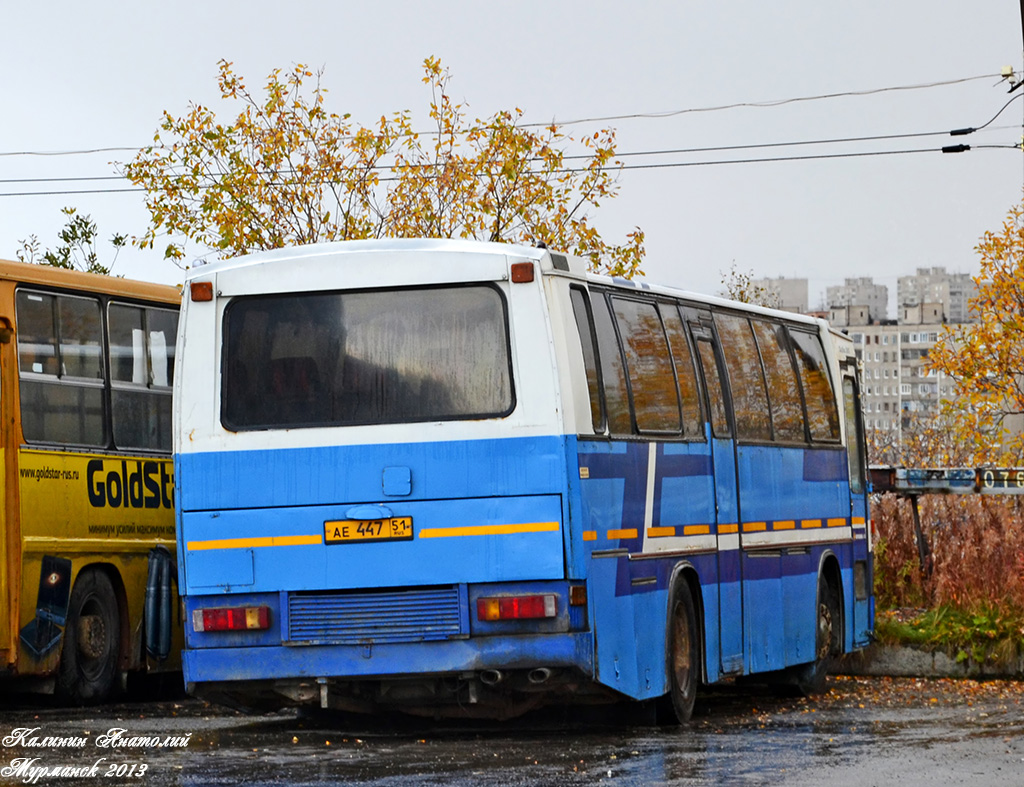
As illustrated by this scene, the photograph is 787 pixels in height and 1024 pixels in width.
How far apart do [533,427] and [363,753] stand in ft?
6.83

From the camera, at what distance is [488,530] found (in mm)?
11109

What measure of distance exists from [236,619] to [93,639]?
4682mm

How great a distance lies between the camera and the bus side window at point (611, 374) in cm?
1188

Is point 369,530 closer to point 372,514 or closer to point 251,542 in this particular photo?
point 372,514

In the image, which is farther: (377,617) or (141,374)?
(141,374)

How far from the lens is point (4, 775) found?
998 cm

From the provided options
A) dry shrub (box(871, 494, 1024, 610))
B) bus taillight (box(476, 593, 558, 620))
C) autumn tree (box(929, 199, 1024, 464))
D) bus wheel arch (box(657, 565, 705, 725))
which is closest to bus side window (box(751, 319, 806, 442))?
bus wheel arch (box(657, 565, 705, 725))

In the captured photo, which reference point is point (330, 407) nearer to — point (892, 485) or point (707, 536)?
point (707, 536)

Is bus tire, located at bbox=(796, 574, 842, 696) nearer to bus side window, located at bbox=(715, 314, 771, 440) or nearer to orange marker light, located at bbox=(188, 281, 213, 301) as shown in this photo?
bus side window, located at bbox=(715, 314, 771, 440)

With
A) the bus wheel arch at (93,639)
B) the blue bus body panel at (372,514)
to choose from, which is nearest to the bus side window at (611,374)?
the blue bus body panel at (372,514)

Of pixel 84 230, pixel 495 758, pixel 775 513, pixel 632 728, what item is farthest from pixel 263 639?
pixel 84 230

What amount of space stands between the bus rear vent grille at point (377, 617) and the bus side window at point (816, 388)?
593 cm

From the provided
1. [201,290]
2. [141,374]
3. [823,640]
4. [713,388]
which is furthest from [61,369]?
[823,640]

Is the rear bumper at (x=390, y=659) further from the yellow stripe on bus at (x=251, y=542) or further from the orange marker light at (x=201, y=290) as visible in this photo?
the orange marker light at (x=201, y=290)
